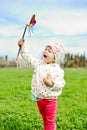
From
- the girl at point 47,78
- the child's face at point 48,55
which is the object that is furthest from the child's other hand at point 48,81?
the child's face at point 48,55

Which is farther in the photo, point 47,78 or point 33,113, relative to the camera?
point 33,113

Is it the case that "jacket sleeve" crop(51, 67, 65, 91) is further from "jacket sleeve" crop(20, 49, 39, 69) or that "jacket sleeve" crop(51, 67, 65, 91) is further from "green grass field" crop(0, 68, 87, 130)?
"green grass field" crop(0, 68, 87, 130)

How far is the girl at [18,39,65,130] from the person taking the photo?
250 inches

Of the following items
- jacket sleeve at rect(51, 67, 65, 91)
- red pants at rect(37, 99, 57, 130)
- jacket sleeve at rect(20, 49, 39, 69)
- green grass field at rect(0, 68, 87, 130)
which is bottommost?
green grass field at rect(0, 68, 87, 130)

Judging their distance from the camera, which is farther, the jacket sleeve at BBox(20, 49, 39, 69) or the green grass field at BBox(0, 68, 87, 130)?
the green grass field at BBox(0, 68, 87, 130)

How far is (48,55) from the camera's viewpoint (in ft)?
21.2

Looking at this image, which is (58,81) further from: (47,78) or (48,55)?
(48,55)

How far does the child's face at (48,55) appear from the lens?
6.46 meters

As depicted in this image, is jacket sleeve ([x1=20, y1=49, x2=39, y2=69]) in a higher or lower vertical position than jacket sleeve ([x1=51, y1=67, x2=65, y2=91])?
higher

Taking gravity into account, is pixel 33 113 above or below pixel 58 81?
below

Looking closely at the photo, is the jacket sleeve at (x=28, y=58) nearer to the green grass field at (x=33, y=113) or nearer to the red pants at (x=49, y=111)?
the red pants at (x=49, y=111)

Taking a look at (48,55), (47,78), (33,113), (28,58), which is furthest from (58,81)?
(33,113)

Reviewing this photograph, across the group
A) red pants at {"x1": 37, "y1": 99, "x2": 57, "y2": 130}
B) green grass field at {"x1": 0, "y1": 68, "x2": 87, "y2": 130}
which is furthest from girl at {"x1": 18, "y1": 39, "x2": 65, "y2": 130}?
green grass field at {"x1": 0, "y1": 68, "x2": 87, "y2": 130}

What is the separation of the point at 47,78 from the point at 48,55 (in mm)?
367
